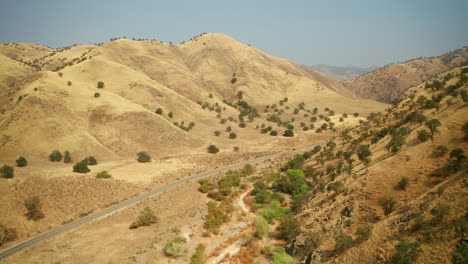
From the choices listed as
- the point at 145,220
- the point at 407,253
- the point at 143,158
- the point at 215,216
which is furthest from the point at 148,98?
the point at 407,253

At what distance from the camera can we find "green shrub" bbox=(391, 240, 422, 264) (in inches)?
627

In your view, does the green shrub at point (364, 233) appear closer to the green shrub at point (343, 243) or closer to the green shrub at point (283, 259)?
the green shrub at point (343, 243)

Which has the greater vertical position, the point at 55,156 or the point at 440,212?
the point at 55,156

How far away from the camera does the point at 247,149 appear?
73.8 m

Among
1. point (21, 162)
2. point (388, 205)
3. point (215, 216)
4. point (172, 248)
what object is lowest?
point (215, 216)

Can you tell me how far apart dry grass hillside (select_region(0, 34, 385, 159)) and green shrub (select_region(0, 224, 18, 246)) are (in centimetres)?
2543

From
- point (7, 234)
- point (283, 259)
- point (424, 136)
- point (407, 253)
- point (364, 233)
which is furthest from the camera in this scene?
point (424, 136)

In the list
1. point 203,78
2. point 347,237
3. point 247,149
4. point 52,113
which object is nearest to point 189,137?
point 247,149

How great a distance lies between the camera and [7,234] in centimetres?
2830

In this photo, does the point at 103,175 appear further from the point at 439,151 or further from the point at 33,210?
the point at 439,151

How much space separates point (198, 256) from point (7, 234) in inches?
845

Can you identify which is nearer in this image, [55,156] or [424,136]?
[424,136]

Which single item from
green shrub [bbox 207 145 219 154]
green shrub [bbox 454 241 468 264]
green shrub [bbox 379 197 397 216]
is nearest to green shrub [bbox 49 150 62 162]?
green shrub [bbox 207 145 219 154]

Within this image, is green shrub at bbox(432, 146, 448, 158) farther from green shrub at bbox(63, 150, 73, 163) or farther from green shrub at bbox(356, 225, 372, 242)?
green shrub at bbox(63, 150, 73, 163)
